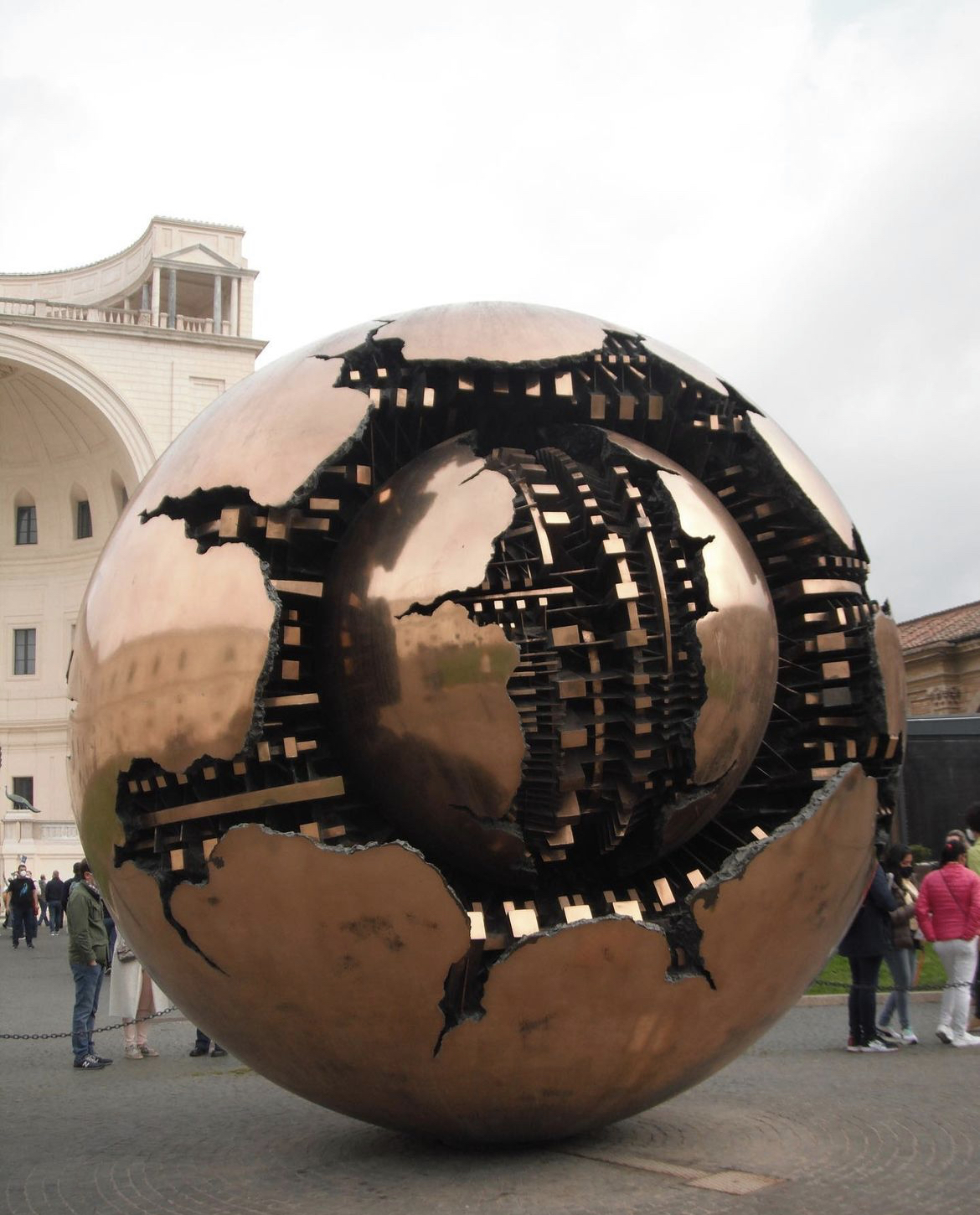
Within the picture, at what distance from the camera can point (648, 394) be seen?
4699 mm

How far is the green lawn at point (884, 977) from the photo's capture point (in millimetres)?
11297

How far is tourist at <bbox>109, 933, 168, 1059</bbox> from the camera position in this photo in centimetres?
933

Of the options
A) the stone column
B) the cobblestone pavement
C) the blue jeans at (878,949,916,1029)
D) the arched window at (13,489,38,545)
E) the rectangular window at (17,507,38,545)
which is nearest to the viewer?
the cobblestone pavement

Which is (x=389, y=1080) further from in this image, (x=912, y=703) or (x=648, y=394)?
(x=912, y=703)

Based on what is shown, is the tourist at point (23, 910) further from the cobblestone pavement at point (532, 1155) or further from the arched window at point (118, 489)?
the arched window at point (118, 489)

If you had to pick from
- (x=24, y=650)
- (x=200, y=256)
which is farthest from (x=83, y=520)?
(x=200, y=256)

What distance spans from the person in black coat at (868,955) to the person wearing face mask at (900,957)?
0.57 ft

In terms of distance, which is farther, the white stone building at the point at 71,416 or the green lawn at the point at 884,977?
the white stone building at the point at 71,416

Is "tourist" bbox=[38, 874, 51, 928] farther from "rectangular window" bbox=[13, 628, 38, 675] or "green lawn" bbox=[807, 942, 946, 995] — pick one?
"green lawn" bbox=[807, 942, 946, 995]

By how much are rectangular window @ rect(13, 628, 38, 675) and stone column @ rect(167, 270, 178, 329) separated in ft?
36.9

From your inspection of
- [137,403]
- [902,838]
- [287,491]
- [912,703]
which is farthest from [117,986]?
[137,403]

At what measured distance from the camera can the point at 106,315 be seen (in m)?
38.6

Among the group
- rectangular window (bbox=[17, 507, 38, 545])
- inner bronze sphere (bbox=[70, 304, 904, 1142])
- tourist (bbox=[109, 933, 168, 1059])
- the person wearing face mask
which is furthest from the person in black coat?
rectangular window (bbox=[17, 507, 38, 545])

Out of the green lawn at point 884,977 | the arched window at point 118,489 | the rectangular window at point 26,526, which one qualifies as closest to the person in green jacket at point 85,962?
the green lawn at point 884,977
